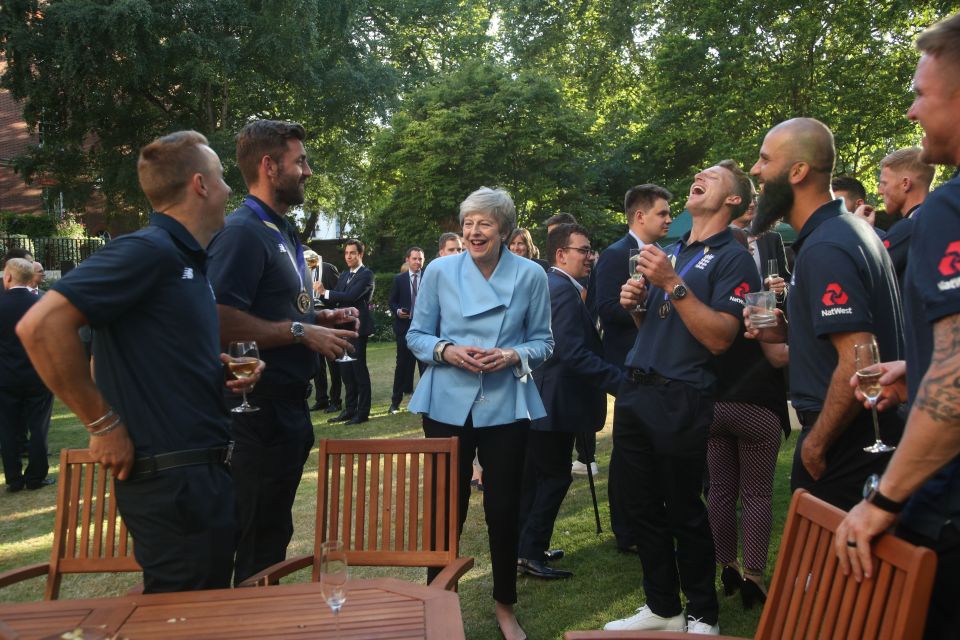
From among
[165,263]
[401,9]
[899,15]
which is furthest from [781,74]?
[165,263]

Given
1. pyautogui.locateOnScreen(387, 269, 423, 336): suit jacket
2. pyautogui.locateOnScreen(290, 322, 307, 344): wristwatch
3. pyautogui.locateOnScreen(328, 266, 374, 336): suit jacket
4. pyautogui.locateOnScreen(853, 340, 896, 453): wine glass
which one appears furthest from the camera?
pyautogui.locateOnScreen(387, 269, 423, 336): suit jacket

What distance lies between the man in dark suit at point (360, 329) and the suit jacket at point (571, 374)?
16.9ft

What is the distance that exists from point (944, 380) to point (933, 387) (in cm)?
3

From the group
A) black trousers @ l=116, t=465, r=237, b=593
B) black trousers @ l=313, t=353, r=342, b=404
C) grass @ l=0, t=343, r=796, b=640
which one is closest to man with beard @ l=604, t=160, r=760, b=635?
grass @ l=0, t=343, r=796, b=640

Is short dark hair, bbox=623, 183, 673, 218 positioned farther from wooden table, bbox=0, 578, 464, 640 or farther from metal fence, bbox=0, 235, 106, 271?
metal fence, bbox=0, 235, 106, 271

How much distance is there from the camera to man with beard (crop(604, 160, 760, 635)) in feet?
12.1

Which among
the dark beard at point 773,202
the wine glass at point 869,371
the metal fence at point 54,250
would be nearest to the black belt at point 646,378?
the dark beard at point 773,202

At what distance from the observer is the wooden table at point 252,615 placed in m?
2.09

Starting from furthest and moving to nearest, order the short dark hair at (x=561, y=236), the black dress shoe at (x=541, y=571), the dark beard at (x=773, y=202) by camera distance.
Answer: the short dark hair at (x=561, y=236), the black dress shoe at (x=541, y=571), the dark beard at (x=773, y=202)

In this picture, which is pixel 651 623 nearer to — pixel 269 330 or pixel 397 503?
pixel 397 503

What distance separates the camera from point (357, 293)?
420 inches

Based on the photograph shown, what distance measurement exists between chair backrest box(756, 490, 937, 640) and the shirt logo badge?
0.84 meters

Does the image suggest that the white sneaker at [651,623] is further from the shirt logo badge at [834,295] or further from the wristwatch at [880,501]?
the wristwatch at [880,501]

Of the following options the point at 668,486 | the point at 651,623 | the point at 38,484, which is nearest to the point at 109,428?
the point at 668,486
